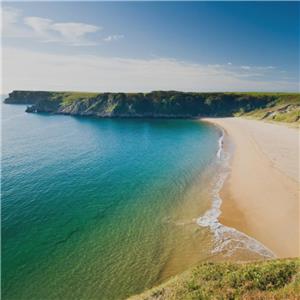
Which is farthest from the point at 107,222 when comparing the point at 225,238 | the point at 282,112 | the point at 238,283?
the point at 282,112

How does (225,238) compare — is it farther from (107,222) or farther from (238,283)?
(238,283)

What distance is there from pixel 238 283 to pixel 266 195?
23.3m

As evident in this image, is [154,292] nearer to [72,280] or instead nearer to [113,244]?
[72,280]

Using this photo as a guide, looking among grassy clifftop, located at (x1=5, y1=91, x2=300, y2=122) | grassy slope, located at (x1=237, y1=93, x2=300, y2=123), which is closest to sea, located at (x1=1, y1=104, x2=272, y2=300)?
grassy slope, located at (x1=237, y1=93, x2=300, y2=123)

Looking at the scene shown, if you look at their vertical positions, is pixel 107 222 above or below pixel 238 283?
below

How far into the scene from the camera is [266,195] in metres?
33.5

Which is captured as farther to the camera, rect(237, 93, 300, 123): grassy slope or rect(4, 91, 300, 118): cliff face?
rect(4, 91, 300, 118): cliff face

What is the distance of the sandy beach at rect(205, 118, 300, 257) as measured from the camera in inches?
989

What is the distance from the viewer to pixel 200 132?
84.3 metres

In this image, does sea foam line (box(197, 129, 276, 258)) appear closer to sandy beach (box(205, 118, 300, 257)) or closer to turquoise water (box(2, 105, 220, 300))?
sandy beach (box(205, 118, 300, 257))

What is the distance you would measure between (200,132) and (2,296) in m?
72.9

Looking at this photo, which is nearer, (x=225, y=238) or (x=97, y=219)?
(x=225, y=238)

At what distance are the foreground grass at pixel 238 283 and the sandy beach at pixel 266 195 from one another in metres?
9.94

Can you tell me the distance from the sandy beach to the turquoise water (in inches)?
157
